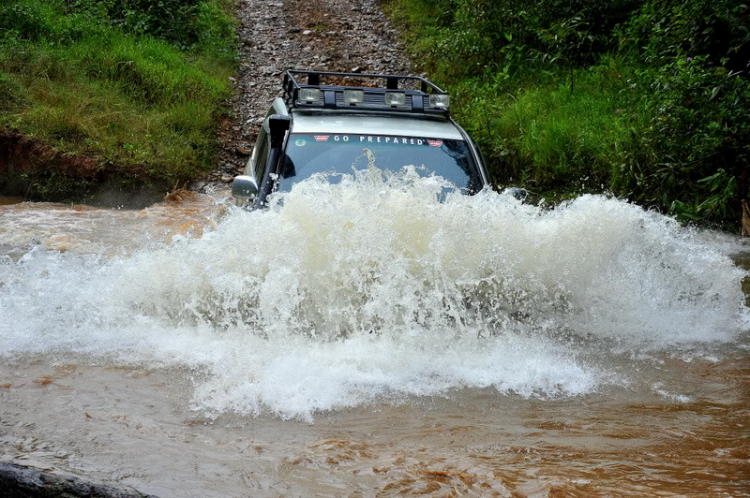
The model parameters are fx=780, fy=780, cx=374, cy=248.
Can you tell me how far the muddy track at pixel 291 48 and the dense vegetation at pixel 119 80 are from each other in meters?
0.31

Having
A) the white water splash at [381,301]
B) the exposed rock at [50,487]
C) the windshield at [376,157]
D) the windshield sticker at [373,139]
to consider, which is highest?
the windshield sticker at [373,139]

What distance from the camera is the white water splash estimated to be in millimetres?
4375

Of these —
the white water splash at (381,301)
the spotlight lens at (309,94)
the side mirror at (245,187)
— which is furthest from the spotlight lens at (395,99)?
the side mirror at (245,187)

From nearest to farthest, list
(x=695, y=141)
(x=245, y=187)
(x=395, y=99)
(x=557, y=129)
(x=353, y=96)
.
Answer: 1. (x=245, y=187)
2. (x=353, y=96)
3. (x=395, y=99)
4. (x=695, y=141)
5. (x=557, y=129)

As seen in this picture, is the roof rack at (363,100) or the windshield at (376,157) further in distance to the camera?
the roof rack at (363,100)

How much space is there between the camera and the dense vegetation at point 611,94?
7641 mm

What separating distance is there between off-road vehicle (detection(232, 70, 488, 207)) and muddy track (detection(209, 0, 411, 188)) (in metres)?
4.48

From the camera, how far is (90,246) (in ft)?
24.5

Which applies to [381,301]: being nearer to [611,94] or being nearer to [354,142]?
[354,142]

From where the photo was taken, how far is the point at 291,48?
13.7 meters

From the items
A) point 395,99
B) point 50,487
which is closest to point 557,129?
point 395,99

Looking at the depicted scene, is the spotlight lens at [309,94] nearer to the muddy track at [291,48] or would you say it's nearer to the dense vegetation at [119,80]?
the dense vegetation at [119,80]

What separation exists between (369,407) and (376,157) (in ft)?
6.72

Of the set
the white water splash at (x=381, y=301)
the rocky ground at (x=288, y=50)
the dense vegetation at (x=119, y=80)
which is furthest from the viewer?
the rocky ground at (x=288, y=50)
